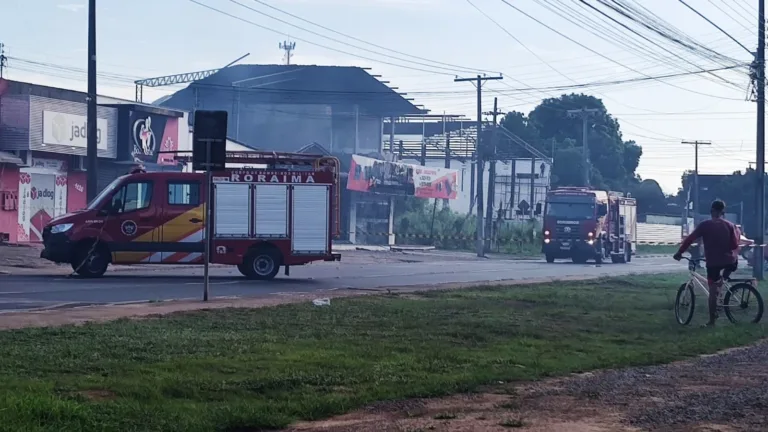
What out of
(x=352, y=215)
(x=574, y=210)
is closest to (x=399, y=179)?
(x=352, y=215)

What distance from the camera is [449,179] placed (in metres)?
65.2

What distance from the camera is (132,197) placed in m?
24.8

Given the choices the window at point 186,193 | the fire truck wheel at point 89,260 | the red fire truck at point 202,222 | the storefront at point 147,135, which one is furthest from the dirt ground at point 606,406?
→ the storefront at point 147,135

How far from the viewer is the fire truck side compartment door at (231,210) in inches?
981

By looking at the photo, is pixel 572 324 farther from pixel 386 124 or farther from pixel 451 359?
pixel 386 124

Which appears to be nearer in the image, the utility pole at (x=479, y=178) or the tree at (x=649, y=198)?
the utility pole at (x=479, y=178)

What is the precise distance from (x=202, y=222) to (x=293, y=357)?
48.3ft

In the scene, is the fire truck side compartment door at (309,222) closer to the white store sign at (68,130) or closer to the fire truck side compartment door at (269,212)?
the fire truck side compartment door at (269,212)

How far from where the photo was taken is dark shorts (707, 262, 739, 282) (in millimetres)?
16234

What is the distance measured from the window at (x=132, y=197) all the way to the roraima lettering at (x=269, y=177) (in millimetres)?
1897

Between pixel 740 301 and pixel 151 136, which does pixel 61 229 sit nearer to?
pixel 740 301

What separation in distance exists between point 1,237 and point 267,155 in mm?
11796

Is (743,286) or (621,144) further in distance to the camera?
(621,144)

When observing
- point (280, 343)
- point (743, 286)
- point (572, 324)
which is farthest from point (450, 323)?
point (743, 286)
